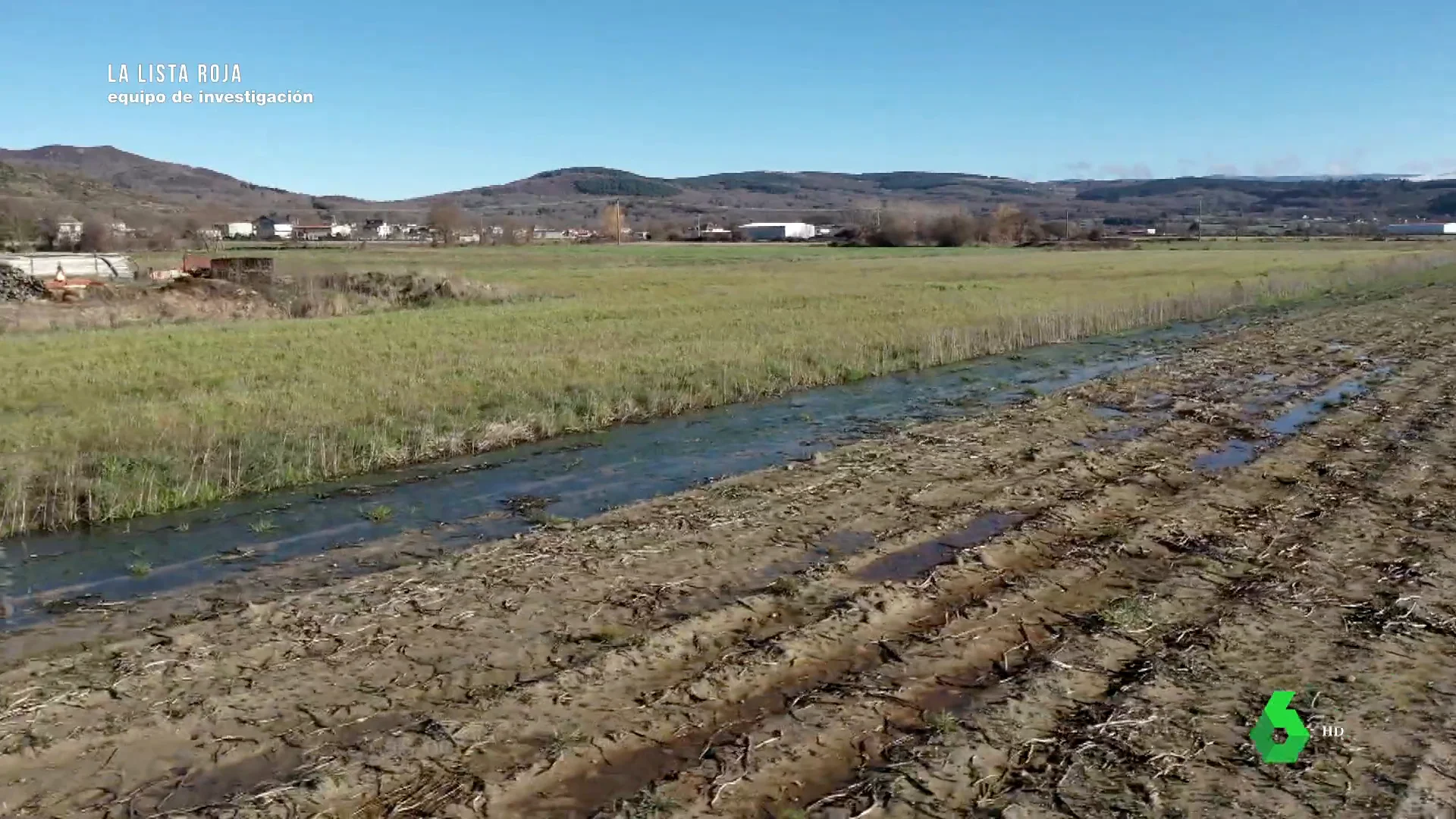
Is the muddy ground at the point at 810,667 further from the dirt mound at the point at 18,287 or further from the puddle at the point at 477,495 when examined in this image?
the dirt mound at the point at 18,287

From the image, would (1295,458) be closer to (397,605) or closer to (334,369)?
(397,605)

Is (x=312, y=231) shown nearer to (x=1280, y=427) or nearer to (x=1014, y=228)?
(x=1014, y=228)

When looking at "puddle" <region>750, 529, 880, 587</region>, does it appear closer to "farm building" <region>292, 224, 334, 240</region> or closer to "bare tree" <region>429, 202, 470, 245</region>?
"bare tree" <region>429, 202, 470, 245</region>

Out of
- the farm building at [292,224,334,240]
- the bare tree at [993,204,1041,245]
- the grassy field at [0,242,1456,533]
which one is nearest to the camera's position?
the grassy field at [0,242,1456,533]

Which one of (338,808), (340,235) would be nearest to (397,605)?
(338,808)

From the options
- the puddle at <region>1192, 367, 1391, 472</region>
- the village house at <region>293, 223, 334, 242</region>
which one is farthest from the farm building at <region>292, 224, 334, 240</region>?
the puddle at <region>1192, 367, 1391, 472</region>

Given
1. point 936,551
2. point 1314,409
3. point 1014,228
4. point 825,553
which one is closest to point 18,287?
point 825,553
